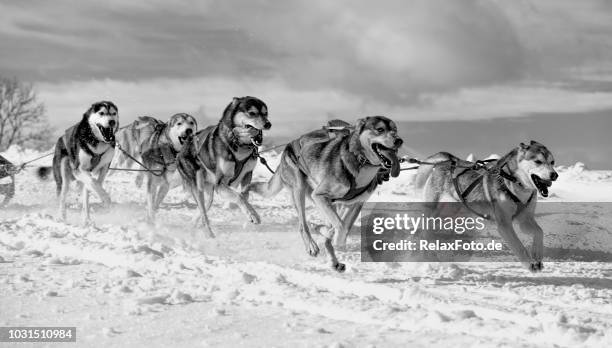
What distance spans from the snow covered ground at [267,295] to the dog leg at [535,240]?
114 mm

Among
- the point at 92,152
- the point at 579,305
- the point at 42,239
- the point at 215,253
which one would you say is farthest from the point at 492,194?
the point at 92,152

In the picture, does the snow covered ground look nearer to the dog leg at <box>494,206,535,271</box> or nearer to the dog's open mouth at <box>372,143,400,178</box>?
the dog leg at <box>494,206,535,271</box>

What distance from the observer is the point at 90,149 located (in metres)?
8.80

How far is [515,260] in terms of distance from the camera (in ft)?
24.3

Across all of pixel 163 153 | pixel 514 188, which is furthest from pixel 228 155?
pixel 514 188

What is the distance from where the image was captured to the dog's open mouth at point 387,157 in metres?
5.54

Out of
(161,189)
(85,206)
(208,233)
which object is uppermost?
(161,189)

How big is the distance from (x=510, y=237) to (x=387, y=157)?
63.0 inches

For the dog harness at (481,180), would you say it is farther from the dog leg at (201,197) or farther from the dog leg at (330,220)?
the dog leg at (201,197)

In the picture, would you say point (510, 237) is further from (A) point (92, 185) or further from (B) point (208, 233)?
(A) point (92, 185)

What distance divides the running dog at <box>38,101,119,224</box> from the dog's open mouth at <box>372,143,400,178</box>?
4.00m

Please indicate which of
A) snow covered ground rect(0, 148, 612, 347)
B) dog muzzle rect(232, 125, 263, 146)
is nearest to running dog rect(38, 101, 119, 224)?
snow covered ground rect(0, 148, 612, 347)

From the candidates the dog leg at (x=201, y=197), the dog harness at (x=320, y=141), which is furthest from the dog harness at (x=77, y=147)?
the dog harness at (x=320, y=141)

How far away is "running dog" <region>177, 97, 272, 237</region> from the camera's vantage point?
733cm
